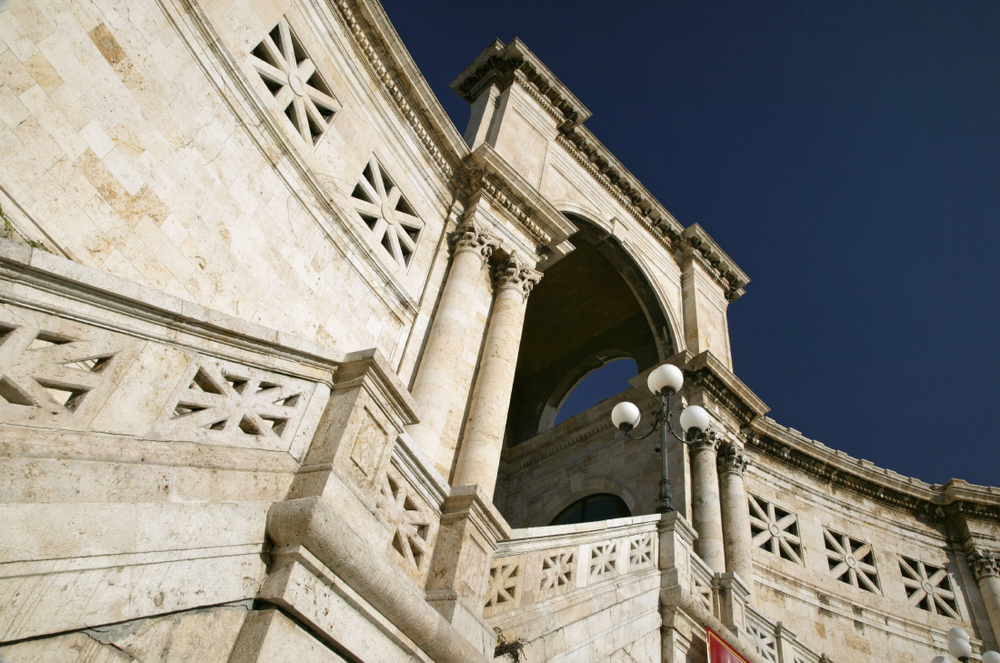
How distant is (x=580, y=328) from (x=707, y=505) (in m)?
7.39

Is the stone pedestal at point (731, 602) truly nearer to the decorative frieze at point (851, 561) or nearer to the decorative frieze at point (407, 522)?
the decorative frieze at point (407, 522)

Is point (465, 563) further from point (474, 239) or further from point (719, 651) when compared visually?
point (474, 239)

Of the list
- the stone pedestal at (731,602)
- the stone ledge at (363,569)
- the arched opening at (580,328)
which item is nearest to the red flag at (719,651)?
the stone pedestal at (731,602)

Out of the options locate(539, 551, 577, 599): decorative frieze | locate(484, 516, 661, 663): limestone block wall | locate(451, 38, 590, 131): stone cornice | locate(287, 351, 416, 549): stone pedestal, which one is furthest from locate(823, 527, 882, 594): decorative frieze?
locate(287, 351, 416, 549): stone pedestal

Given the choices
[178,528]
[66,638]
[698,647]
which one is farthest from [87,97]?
[698,647]

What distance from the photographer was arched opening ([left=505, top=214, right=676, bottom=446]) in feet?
55.7

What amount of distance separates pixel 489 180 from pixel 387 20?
2870mm

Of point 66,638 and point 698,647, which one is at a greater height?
point 698,647

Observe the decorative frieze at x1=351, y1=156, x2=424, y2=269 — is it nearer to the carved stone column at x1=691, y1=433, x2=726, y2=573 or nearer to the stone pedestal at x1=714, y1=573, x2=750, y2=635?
the stone pedestal at x1=714, y1=573, x2=750, y2=635

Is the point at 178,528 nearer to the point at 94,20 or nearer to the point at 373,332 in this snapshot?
the point at 94,20

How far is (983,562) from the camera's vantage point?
16.4 meters

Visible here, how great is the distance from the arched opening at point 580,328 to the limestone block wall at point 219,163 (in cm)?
695

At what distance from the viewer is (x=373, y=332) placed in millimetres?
9578

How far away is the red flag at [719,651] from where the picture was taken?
7.30 metres
